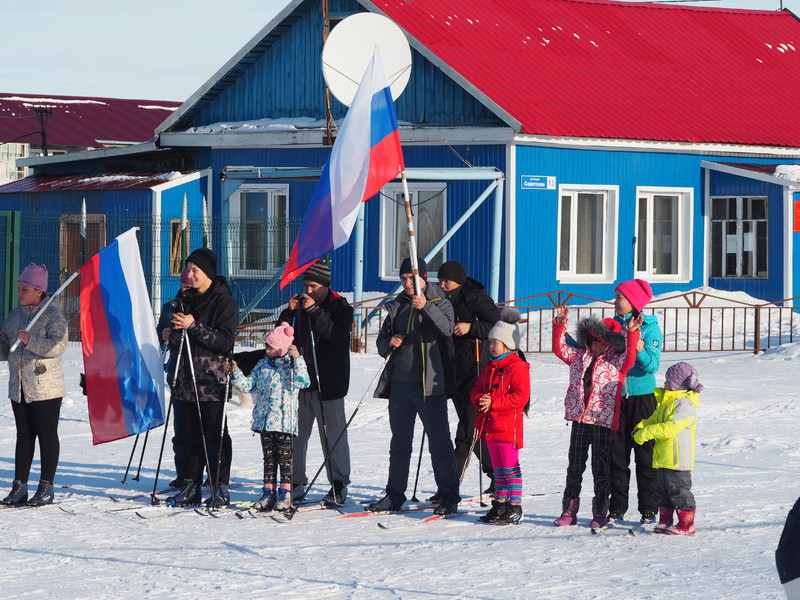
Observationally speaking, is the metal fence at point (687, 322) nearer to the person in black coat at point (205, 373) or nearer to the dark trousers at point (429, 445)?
the person in black coat at point (205, 373)

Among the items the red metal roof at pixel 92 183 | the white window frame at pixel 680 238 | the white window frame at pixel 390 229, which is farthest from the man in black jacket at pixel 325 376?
the white window frame at pixel 680 238

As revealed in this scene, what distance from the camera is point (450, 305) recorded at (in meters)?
8.60

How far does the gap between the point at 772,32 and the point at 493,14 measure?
685cm

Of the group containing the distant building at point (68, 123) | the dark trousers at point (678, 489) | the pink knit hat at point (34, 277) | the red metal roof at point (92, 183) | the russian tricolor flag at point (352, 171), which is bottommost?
the dark trousers at point (678, 489)

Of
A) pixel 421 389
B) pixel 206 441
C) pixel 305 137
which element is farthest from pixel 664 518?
pixel 305 137

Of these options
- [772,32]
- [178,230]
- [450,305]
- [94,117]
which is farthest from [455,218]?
[94,117]

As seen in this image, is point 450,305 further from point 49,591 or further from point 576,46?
point 576,46

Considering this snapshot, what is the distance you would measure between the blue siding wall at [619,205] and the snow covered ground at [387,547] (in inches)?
363

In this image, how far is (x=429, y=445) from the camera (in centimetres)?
857

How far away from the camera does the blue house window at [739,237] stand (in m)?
21.7

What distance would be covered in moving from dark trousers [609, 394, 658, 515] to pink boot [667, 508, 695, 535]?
1.18 ft

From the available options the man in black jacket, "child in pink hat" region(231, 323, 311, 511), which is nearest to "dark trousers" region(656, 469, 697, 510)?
the man in black jacket

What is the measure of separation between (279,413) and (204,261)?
45.9 inches

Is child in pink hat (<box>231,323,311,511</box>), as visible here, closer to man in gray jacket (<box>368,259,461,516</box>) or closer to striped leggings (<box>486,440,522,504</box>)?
man in gray jacket (<box>368,259,461,516</box>)
